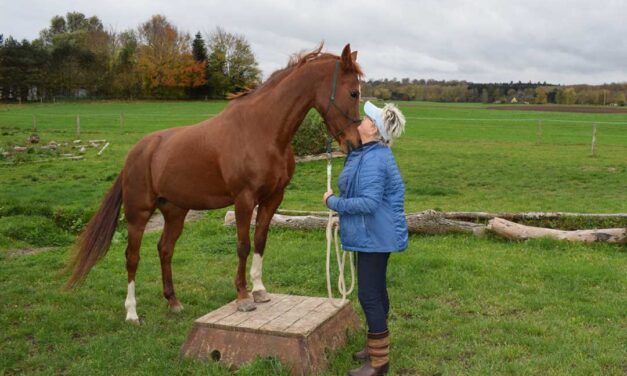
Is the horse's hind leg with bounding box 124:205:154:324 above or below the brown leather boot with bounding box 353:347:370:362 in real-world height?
above

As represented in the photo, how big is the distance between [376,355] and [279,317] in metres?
0.91

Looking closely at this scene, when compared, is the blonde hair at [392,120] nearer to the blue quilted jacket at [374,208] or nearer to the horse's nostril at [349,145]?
the blue quilted jacket at [374,208]

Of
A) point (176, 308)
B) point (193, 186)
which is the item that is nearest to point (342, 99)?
point (193, 186)

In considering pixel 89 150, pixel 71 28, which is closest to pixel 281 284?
pixel 89 150

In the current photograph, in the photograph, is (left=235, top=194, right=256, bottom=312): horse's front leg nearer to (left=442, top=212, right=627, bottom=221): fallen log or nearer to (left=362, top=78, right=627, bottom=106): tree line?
(left=442, top=212, right=627, bottom=221): fallen log

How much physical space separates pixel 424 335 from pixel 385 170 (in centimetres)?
194

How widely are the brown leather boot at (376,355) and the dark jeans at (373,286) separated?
0.17ft

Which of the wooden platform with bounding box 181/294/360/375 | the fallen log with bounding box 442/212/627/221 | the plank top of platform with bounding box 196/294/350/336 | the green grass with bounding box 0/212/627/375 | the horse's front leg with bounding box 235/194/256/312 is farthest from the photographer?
the fallen log with bounding box 442/212/627/221

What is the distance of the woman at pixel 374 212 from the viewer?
399 cm

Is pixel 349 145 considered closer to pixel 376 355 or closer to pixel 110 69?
pixel 376 355

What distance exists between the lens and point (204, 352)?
14.9 feet

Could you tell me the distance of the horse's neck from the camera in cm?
464

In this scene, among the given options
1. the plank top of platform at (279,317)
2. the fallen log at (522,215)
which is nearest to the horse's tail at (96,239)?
the plank top of platform at (279,317)

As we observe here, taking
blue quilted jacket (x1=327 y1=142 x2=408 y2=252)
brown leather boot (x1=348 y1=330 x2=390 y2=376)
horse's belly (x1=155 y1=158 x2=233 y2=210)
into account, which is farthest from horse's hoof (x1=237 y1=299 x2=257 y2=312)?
blue quilted jacket (x1=327 y1=142 x2=408 y2=252)
